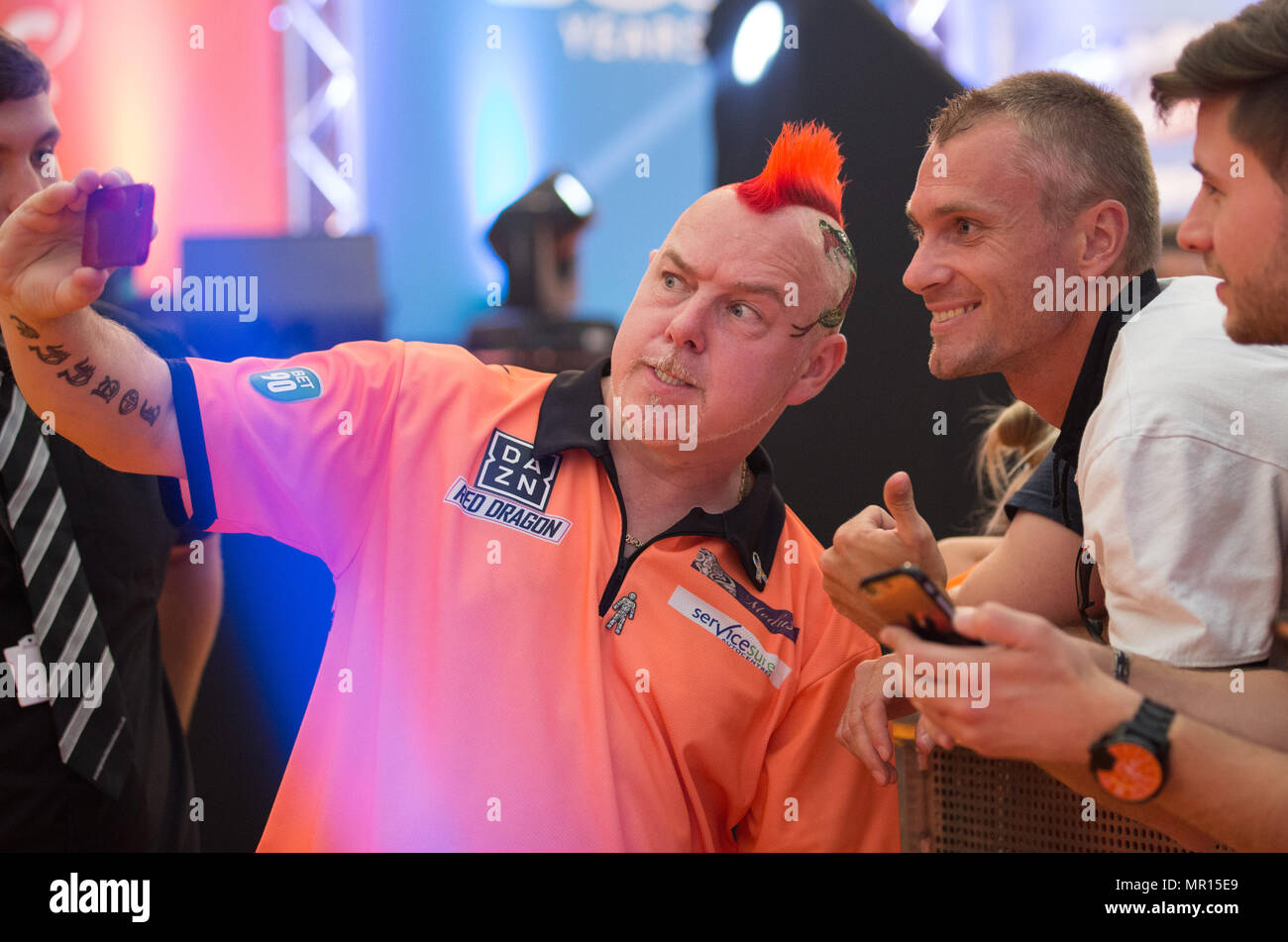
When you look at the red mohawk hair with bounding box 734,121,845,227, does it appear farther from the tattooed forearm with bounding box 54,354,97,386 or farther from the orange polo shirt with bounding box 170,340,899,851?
the tattooed forearm with bounding box 54,354,97,386

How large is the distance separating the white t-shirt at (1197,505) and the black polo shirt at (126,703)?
1.82m

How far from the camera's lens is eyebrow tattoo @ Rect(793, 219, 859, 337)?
6.02 feet

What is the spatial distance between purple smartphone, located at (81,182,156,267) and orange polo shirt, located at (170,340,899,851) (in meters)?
0.28

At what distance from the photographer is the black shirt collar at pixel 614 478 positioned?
1.74m

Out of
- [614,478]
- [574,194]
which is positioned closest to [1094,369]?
[614,478]

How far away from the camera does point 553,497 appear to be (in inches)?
67.8

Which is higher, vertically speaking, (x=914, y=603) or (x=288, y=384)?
(x=288, y=384)

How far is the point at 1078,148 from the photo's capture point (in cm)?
176

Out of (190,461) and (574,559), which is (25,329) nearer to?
(190,461)

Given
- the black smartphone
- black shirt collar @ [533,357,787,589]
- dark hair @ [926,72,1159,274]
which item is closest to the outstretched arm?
black shirt collar @ [533,357,787,589]

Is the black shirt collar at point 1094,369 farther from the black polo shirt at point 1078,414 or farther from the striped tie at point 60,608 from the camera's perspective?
the striped tie at point 60,608

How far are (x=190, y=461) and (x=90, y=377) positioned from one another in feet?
0.61

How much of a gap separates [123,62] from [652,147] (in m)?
1.68
